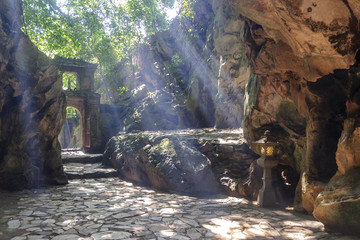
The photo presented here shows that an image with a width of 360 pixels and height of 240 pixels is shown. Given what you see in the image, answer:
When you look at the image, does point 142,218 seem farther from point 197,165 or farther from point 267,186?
point 197,165

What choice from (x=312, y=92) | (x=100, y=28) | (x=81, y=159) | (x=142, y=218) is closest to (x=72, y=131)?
(x=100, y=28)

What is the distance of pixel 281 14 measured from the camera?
13.3 ft

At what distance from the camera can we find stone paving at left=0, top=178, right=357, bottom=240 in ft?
15.3

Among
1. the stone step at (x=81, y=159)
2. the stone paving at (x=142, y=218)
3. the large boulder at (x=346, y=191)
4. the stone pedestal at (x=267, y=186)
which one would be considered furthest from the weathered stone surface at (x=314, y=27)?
the stone step at (x=81, y=159)

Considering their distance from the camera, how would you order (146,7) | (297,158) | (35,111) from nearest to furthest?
(297,158), (35,111), (146,7)

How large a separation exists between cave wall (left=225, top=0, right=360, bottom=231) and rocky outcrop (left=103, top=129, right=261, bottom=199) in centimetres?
95

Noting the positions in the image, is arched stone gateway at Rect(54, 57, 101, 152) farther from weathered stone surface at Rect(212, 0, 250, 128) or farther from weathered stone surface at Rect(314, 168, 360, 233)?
weathered stone surface at Rect(314, 168, 360, 233)

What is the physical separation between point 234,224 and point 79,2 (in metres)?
26.3

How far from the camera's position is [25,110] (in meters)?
9.40

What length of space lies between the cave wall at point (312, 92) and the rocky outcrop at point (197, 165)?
947 millimetres

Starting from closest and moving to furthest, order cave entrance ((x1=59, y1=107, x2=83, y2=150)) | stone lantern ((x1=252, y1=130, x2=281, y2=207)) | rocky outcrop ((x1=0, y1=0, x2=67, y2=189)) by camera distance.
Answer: stone lantern ((x1=252, y1=130, x2=281, y2=207)), rocky outcrop ((x1=0, y1=0, x2=67, y2=189)), cave entrance ((x1=59, y1=107, x2=83, y2=150))

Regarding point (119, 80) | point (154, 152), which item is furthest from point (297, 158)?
point (119, 80)

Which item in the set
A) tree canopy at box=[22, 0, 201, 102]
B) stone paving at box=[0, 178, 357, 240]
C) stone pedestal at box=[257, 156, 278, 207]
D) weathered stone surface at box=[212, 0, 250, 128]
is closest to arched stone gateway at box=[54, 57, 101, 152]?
tree canopy at box=[22, 0, 201, 102]

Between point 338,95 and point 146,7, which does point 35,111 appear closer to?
point 338,95
